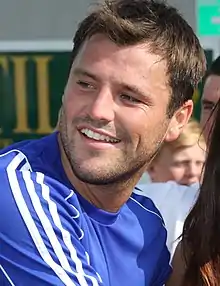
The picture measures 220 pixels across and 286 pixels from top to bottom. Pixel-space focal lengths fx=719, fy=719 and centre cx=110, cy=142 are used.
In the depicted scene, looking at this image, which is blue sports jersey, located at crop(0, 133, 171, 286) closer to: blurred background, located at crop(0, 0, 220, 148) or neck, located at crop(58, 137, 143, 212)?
neck, located at crop(58, 137, 143, 212)

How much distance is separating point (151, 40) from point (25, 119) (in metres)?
2.73

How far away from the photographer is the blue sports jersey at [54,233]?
1.45 meters

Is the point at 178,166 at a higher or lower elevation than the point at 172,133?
lower

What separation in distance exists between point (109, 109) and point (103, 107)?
0.6 inches

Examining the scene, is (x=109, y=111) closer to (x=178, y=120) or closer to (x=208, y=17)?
(x=178, y=120)

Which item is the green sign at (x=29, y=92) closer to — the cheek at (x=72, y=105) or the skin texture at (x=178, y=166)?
the skin texture at (x=178, y=166)

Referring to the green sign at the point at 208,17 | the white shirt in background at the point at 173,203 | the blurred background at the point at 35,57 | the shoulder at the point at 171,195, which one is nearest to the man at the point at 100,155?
the white shirt in background at the point at 173,203

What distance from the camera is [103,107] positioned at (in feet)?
4.99

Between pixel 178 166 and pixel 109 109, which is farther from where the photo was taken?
pixel 178 166

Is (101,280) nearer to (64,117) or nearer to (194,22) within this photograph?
(64,117)

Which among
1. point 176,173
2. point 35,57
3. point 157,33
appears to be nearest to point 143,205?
point 157,33

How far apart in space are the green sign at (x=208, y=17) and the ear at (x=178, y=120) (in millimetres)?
2262

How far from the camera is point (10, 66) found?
13.8 feet

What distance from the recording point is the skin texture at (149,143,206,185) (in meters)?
3.42
